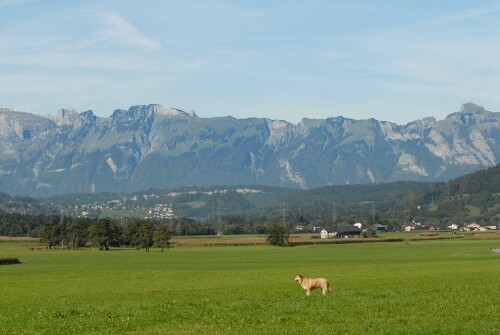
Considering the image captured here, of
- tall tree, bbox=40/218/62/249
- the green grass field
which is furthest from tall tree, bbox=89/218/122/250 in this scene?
the green grass field

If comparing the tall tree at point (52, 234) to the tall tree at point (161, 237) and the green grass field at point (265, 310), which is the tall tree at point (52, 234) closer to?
the tall tree at point (161, 237)

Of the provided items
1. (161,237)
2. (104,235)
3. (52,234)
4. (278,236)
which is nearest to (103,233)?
(104,235)

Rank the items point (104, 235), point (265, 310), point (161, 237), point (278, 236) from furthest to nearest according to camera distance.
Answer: point (278, 236) < point (104, 235) < point (161, 237) < point (265, 310)

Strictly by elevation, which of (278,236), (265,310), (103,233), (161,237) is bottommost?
(278,236)

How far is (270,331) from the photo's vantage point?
1166 inches

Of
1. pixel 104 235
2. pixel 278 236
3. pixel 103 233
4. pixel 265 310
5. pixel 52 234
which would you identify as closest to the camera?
pixel 265 310

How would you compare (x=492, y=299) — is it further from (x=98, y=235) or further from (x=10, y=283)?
(x=98, y=235)

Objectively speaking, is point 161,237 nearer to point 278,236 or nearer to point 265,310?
point 278,236

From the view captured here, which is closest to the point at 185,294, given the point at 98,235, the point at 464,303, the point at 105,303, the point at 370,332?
the point at 105,303

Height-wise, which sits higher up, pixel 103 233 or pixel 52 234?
pixel 103 233

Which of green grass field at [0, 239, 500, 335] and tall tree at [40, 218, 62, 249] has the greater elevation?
green grass field at [0, 239, 500, 335]

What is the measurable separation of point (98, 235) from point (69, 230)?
7842 millimetres

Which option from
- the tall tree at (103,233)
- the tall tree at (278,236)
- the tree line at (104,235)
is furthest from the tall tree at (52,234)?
the tall tree at (278,236)

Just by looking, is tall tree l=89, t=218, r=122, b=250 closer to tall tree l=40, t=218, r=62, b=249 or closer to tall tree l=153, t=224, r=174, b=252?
tall tree l=40, t=218, r=62, b=249
